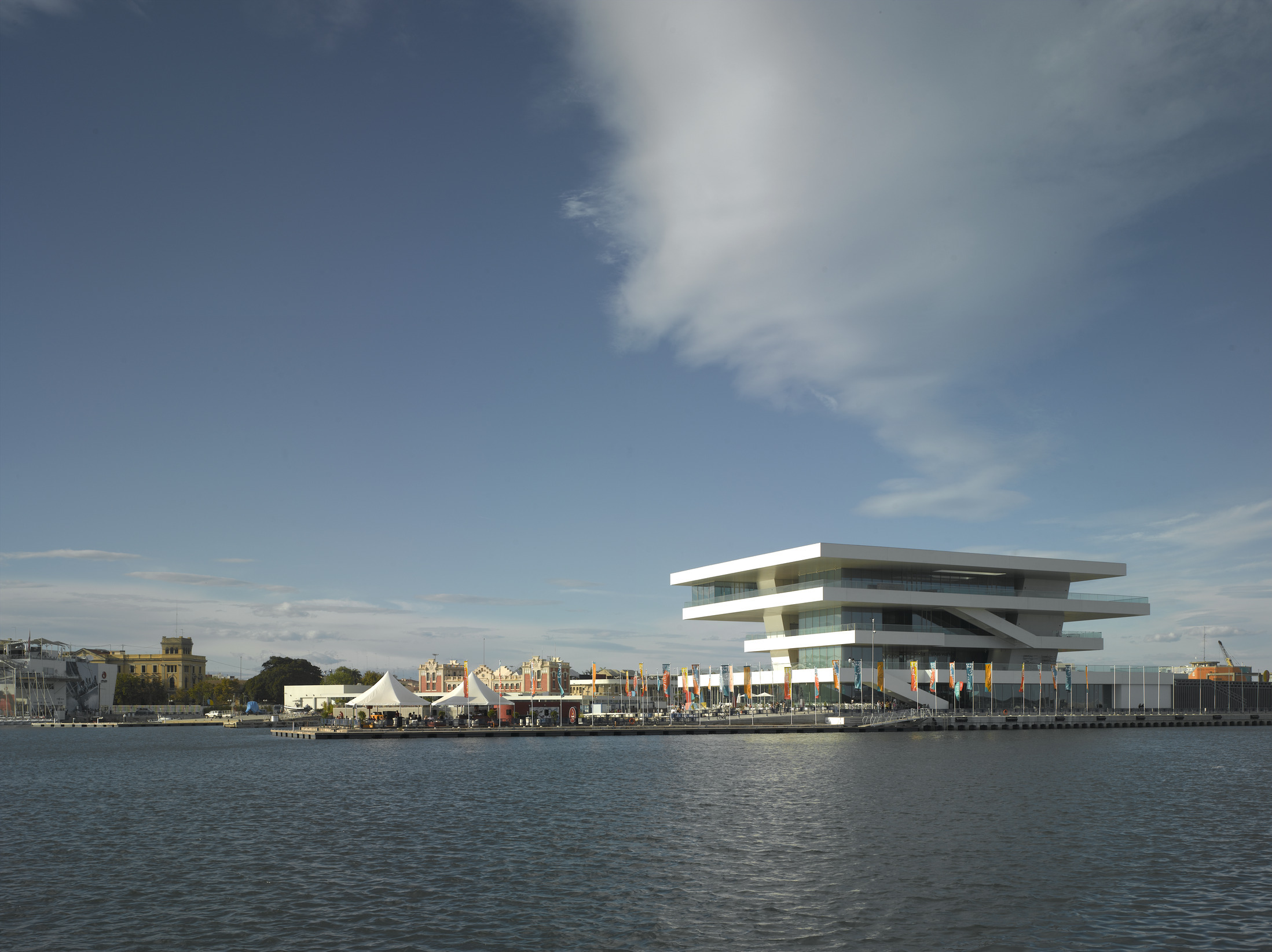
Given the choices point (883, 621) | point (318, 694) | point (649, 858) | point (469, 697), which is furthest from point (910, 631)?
point (318, 694)

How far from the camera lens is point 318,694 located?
182m

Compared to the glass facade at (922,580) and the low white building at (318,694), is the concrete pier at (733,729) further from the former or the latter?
the low white building at (318,694)

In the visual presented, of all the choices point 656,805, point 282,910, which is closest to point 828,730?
point 656,805

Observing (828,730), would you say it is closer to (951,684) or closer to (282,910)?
(951,684)

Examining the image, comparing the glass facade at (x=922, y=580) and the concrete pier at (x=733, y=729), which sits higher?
the glass facade at (x=922, y=580)

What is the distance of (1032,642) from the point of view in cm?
10662

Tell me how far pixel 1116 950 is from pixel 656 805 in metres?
21.8

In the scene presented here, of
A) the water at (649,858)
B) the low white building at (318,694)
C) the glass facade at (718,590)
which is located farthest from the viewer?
the low white building at (318,694)

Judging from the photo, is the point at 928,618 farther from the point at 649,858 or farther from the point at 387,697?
the point at 649,858

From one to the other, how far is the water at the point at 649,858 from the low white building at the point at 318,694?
123234 mm

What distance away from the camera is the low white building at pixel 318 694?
176 m

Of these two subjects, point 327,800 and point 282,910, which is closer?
point 282,910

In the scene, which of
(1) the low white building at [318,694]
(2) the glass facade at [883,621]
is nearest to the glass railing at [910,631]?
(2) the glass facade at [883,621]

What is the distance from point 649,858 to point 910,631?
78.7 metres
